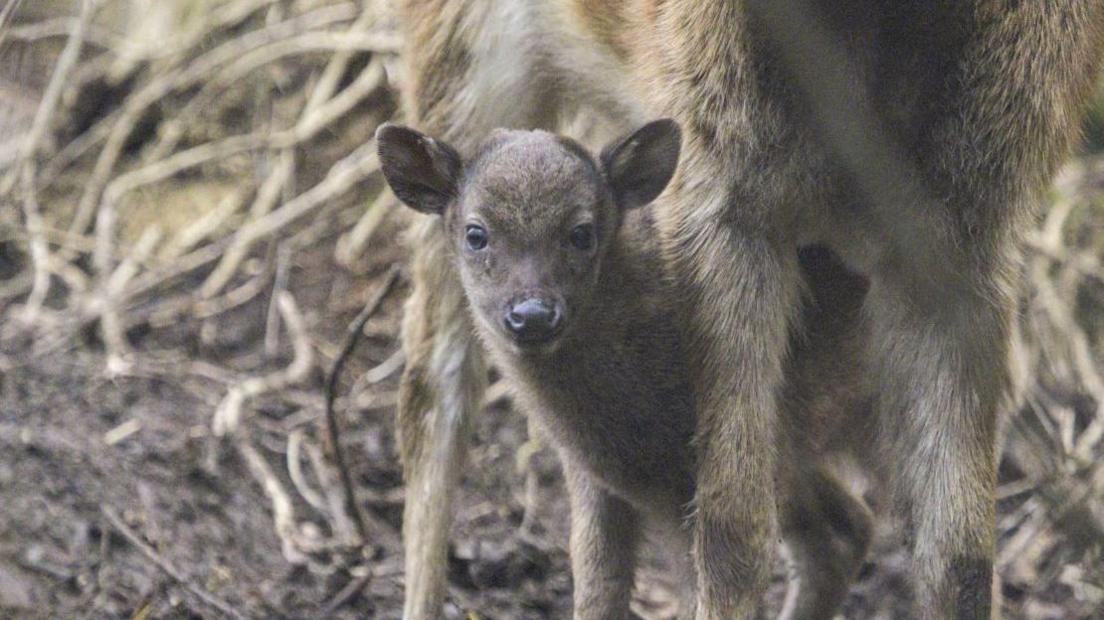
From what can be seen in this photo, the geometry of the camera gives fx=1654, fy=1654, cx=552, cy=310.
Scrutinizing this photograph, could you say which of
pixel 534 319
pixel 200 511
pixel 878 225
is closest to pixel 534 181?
pixel 534 319

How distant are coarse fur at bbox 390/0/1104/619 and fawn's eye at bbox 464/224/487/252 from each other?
2.16 feet

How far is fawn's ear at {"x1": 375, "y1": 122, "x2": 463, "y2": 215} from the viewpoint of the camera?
19.0ft

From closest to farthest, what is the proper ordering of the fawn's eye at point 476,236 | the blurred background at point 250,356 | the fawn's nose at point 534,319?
the fawn's nose at point 534,319 → the fawn's eye at point 476,236 → the blurred background at point 250,356

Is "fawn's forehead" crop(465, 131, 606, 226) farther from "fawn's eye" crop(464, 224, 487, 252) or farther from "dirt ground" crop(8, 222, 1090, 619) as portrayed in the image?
"dirt ground" crop(8, 222, 1090, 619)

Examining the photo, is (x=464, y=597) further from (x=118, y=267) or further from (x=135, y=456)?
(x=118, y=267)

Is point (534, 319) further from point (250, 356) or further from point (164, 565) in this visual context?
point (250, 356)

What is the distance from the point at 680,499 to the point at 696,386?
0.44 meters

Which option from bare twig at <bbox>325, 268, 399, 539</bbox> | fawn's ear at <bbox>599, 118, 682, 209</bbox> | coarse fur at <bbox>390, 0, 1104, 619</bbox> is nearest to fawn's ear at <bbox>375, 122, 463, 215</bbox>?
fawn's ear at <bbox>599, 118, 682, 209</bbox>

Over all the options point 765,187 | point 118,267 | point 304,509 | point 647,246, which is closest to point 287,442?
point 304,509

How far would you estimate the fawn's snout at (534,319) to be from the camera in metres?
5.22

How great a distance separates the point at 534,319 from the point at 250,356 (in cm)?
483

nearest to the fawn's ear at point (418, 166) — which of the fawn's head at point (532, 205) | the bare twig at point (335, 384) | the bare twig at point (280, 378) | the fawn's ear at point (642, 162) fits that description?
the fawn's head at point (532, 205)

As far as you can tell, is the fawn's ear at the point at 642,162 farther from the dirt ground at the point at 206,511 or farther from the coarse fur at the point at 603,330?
the dirt ground at the point at 206,511

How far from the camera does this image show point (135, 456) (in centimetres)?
798
